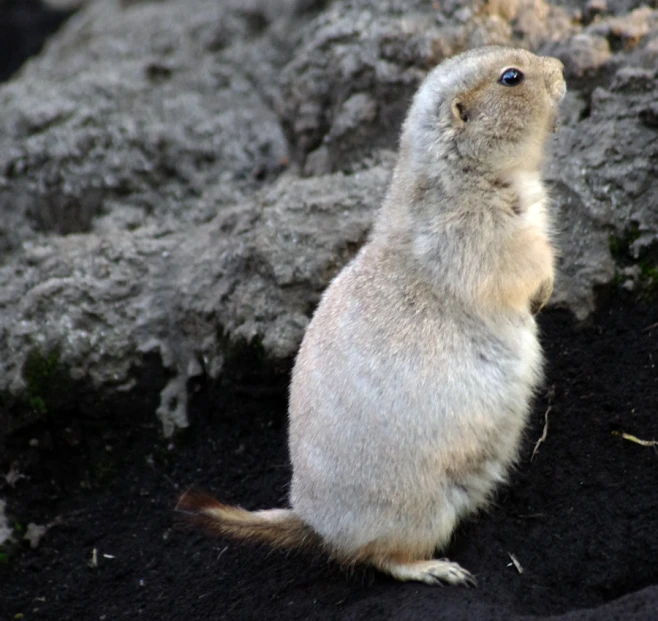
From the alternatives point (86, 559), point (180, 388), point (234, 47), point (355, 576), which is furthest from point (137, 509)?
point (234, 47)

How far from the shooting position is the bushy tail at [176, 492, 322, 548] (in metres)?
3.92

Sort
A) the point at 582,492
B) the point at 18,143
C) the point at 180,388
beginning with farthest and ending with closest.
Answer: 1. the point at 18,143
2. the point at 180,388
3. the point at 582,492

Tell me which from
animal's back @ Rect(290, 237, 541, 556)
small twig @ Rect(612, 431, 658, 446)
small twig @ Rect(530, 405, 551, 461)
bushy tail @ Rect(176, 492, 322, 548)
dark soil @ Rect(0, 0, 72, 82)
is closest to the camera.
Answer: animal's back @ Rect(290, 237, 541, 556)

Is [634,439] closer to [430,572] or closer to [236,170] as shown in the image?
[430,572]

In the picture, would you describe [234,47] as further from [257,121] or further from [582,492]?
[582,492]

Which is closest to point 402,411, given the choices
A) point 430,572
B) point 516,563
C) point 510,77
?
point 430,572

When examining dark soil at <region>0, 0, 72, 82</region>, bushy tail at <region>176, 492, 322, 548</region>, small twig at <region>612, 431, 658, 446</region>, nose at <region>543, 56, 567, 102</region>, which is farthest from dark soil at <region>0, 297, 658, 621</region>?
dark soil at <region>0, 0, 72, 82</region>

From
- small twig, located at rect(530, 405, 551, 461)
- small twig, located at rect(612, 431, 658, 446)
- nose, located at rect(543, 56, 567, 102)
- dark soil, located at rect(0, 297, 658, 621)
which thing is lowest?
Result: dark soil, located at rect(0, 297, 658, 621)

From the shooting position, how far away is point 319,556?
404 centimetres

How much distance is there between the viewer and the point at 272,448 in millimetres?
4852

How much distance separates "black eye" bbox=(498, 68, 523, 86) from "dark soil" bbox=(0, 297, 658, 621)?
138cm

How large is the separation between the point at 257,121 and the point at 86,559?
3.39 meters

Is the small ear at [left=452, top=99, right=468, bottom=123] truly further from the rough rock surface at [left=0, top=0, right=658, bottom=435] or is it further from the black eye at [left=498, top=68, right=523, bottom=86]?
the rough rock surface at [left=0, top=0, right=658, bottom=435]

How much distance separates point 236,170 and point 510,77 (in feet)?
9.48
